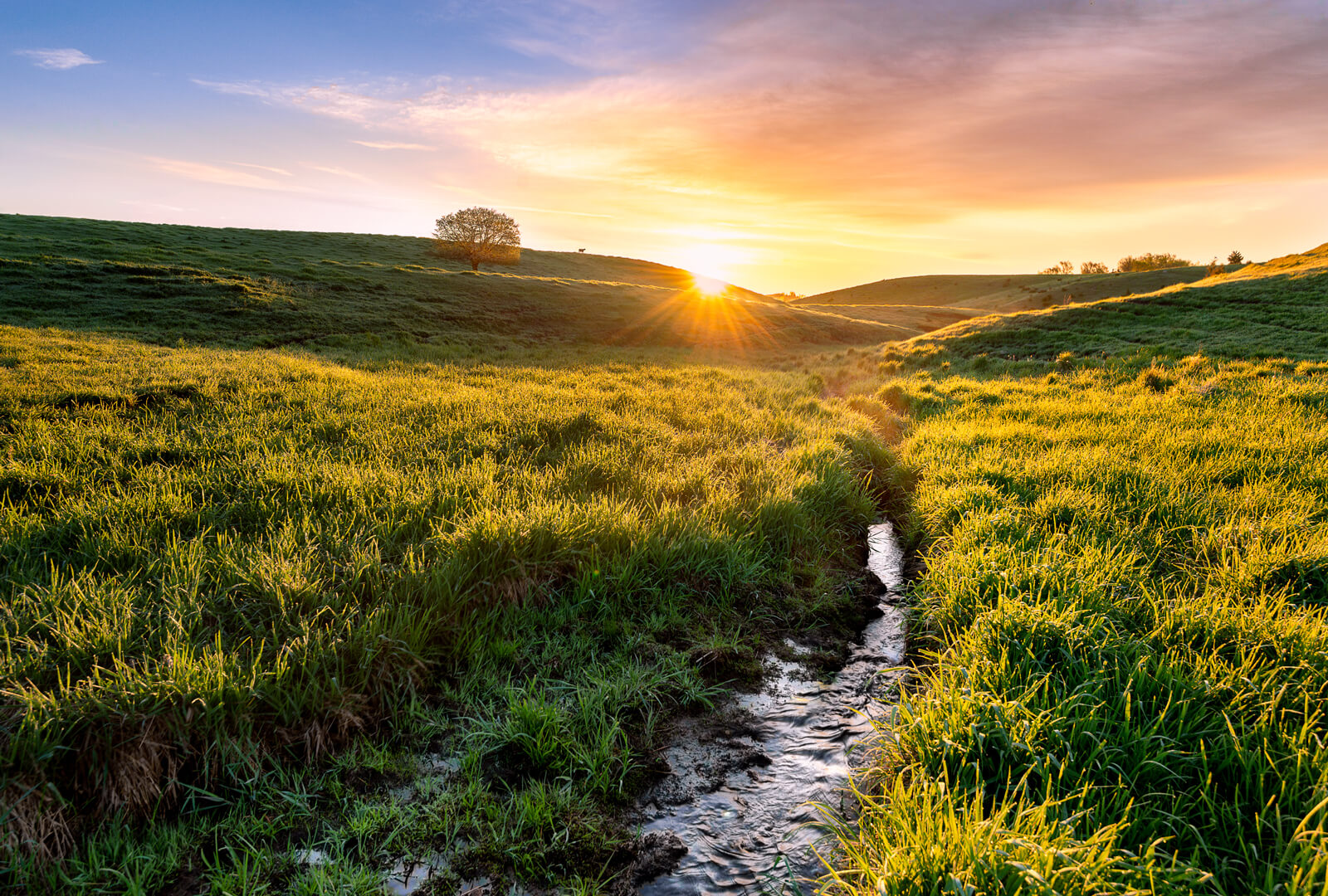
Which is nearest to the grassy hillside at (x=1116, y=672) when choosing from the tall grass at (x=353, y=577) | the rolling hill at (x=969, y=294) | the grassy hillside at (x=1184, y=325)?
the tall grass at (x=353, y=577)

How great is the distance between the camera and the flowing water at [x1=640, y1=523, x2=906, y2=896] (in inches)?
108

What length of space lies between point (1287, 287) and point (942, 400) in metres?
23.9

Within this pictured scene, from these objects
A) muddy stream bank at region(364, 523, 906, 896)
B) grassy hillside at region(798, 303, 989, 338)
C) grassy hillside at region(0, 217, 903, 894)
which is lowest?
muddy stream bank at region(364, 523, 906, 896)

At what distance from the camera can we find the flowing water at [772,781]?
276 centimetres

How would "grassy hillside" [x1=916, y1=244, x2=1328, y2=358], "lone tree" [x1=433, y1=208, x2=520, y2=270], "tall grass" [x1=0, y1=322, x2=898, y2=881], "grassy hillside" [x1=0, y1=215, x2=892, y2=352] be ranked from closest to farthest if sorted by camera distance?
"tall grass" [x1=0, y1=322, x2=898, y2=881] < "grassy hillside" [x1=916, y1=244, x2=1328, y2=358] < "grassy hillside" [x1=0, y1=215, x2=892, y2=352] < "lone tree" [x1=433, y1=208, x2=520, y2=270]

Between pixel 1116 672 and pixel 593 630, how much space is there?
11.0 feet

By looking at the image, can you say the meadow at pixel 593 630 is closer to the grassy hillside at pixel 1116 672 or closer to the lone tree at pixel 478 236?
the grassy hillside at pixel 1116 672

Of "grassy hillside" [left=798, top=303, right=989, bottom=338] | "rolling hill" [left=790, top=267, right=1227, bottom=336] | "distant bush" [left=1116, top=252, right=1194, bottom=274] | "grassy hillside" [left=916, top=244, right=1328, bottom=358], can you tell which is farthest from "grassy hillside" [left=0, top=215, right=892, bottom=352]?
"distant bush" [left=1116, top=252, right=1194, bottom=274]

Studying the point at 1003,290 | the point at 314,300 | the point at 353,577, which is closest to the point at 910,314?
the point at 1003,290

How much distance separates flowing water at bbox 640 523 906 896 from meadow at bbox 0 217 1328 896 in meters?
0.20

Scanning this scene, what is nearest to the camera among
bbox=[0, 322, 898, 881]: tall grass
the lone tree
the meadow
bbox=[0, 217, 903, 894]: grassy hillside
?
the meadow

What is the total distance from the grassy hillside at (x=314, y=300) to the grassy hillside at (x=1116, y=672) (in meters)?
22.9

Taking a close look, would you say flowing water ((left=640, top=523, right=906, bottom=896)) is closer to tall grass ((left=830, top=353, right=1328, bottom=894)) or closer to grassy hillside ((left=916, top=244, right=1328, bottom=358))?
tall grass ((left=830, top=353, right=1328, bottom=894))

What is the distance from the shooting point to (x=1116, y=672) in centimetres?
320
